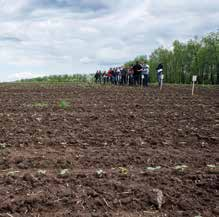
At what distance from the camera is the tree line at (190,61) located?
2327 inches

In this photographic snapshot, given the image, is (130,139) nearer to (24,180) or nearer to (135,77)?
(24,180)

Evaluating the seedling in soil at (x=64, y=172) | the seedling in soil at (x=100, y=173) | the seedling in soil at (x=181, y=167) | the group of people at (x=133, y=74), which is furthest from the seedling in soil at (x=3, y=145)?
the group of people at (x=133, y=74)

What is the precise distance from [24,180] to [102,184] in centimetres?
113

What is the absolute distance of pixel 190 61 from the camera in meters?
65.4

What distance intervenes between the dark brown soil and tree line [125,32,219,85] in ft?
155

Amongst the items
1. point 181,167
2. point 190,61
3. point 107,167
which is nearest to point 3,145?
point 107,167

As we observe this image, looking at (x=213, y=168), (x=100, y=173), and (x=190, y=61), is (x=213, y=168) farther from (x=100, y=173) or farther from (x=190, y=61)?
(x=190, y=61)

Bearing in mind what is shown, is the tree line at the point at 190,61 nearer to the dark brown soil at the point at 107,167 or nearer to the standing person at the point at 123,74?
the standing person at the point at 123,74

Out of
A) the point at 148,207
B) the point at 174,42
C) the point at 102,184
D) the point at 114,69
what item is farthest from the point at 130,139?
the point at 174,42

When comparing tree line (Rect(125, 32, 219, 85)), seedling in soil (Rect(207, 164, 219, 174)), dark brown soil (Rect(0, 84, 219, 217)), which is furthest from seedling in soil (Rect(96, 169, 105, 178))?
tree line (Rect(125, 32, 219, 85))

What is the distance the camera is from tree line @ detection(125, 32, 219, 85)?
59100mm

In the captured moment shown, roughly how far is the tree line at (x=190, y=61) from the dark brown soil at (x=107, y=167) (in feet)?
155

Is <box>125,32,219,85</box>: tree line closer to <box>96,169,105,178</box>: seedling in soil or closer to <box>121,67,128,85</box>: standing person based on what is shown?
<box>121,67,128,85</box>: standing person

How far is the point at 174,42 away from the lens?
71062 millimetres
